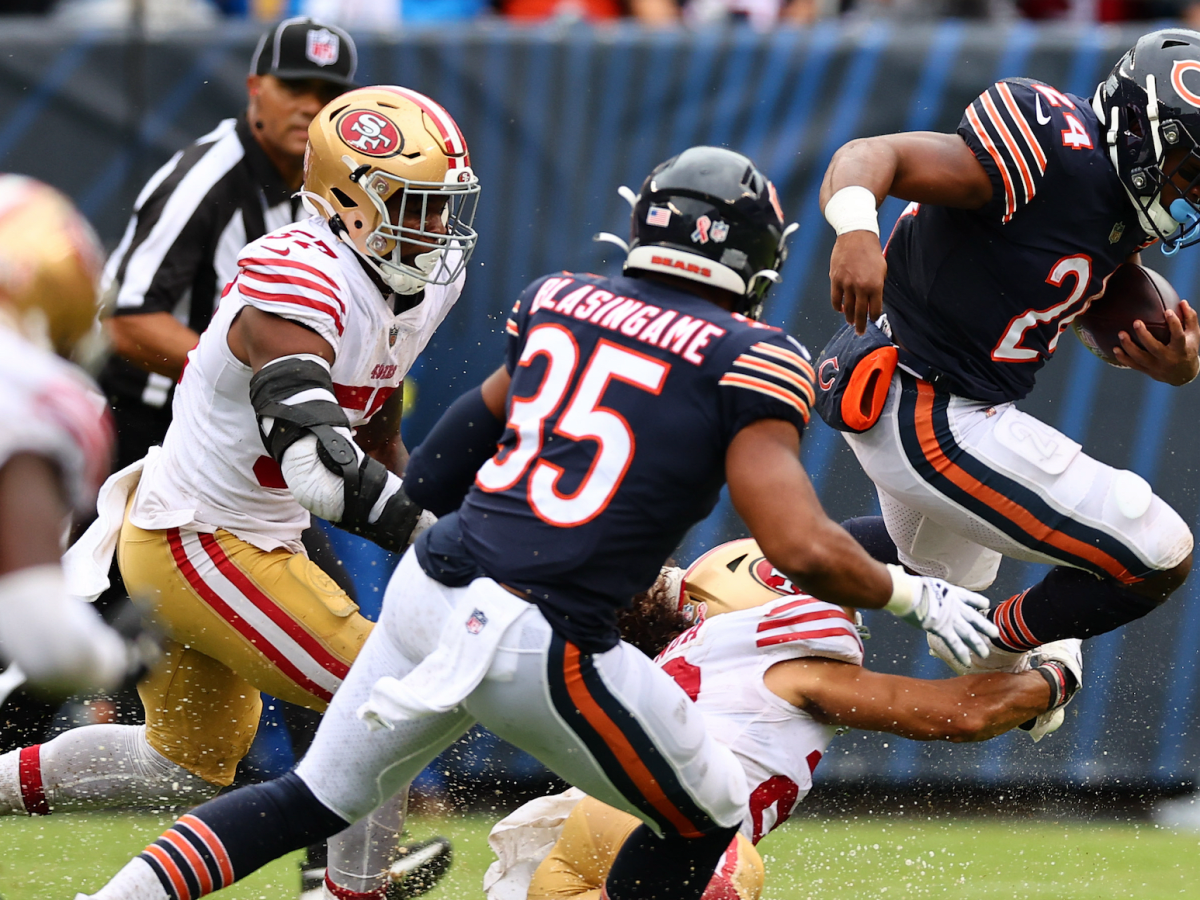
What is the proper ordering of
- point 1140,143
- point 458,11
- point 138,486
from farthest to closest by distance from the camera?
point 458,11 < point 138,486 < point 1140,143

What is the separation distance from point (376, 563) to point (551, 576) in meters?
2.67

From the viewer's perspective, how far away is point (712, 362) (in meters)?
2.71

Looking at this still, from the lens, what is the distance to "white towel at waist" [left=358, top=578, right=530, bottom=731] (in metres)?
2.73

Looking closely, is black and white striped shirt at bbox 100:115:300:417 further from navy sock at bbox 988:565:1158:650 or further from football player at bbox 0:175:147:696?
navy sock at bbox 988:565:1158:650

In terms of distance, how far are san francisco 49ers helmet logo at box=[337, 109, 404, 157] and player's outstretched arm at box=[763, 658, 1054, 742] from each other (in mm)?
1425

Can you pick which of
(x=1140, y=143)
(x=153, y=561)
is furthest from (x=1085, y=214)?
(x=153, y=561)

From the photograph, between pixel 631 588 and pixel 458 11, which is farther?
pixel 458 11

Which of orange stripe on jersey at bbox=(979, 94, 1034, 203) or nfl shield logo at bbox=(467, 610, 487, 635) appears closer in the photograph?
nfl shield logo at bbox=(467, 610, 487, 635)

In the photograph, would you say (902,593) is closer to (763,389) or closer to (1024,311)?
(763,389)

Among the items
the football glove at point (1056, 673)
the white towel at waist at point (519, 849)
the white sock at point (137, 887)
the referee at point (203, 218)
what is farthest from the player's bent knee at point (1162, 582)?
the referee at point (203, 218)

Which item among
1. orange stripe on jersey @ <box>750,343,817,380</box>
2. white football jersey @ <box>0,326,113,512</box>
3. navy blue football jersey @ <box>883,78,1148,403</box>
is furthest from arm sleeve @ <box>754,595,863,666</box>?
white football jersey @ <box>0,326,113,512</box>

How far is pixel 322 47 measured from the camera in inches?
192

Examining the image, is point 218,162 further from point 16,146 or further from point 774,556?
point 774,556

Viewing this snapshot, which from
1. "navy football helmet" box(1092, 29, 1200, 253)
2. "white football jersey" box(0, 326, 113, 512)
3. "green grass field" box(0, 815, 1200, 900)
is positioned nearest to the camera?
"white football jersey" box(0, 326, 113, 512)
